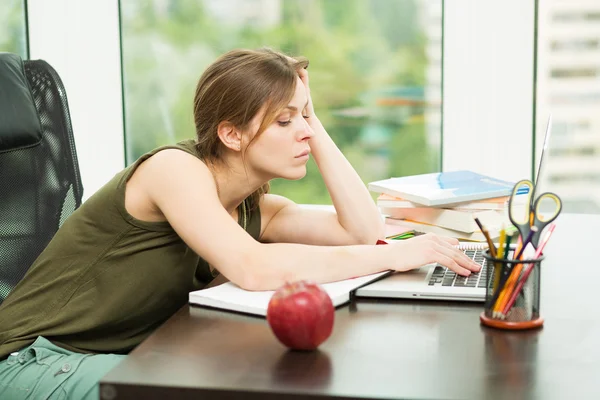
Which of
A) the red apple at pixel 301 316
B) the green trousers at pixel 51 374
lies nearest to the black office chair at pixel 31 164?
the green trousers at pixel 51 374

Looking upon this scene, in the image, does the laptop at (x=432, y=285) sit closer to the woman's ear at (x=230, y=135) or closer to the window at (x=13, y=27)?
the woman's ear at (x=230, y=135)

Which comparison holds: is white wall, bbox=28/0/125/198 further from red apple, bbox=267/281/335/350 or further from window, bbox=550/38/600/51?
red apple, bbox=267/281/335/350

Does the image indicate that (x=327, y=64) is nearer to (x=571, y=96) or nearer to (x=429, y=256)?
(x=571, y=96)

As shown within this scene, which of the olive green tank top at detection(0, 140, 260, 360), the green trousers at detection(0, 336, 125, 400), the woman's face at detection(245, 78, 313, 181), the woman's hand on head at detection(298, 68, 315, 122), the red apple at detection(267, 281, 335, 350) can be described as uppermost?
the woman's hand on head at detection(298, 68, 315, 122)

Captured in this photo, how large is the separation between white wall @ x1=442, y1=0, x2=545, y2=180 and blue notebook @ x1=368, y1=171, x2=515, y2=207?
65cm

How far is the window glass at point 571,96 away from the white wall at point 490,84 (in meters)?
0.06

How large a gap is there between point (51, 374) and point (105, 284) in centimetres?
23

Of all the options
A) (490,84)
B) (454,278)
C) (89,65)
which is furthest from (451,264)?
(89,65)

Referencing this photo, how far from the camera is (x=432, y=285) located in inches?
57.1

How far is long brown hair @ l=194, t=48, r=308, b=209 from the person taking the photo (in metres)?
1.64

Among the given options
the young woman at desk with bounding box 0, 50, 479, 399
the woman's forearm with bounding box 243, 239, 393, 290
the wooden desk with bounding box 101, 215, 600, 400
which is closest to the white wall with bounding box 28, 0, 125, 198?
the young woman at desk with bounding box 0, 50, 479, 399

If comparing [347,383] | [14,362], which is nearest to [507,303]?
[347,383]

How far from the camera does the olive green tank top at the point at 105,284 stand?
1.62 meters

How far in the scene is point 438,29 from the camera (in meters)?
2.91
